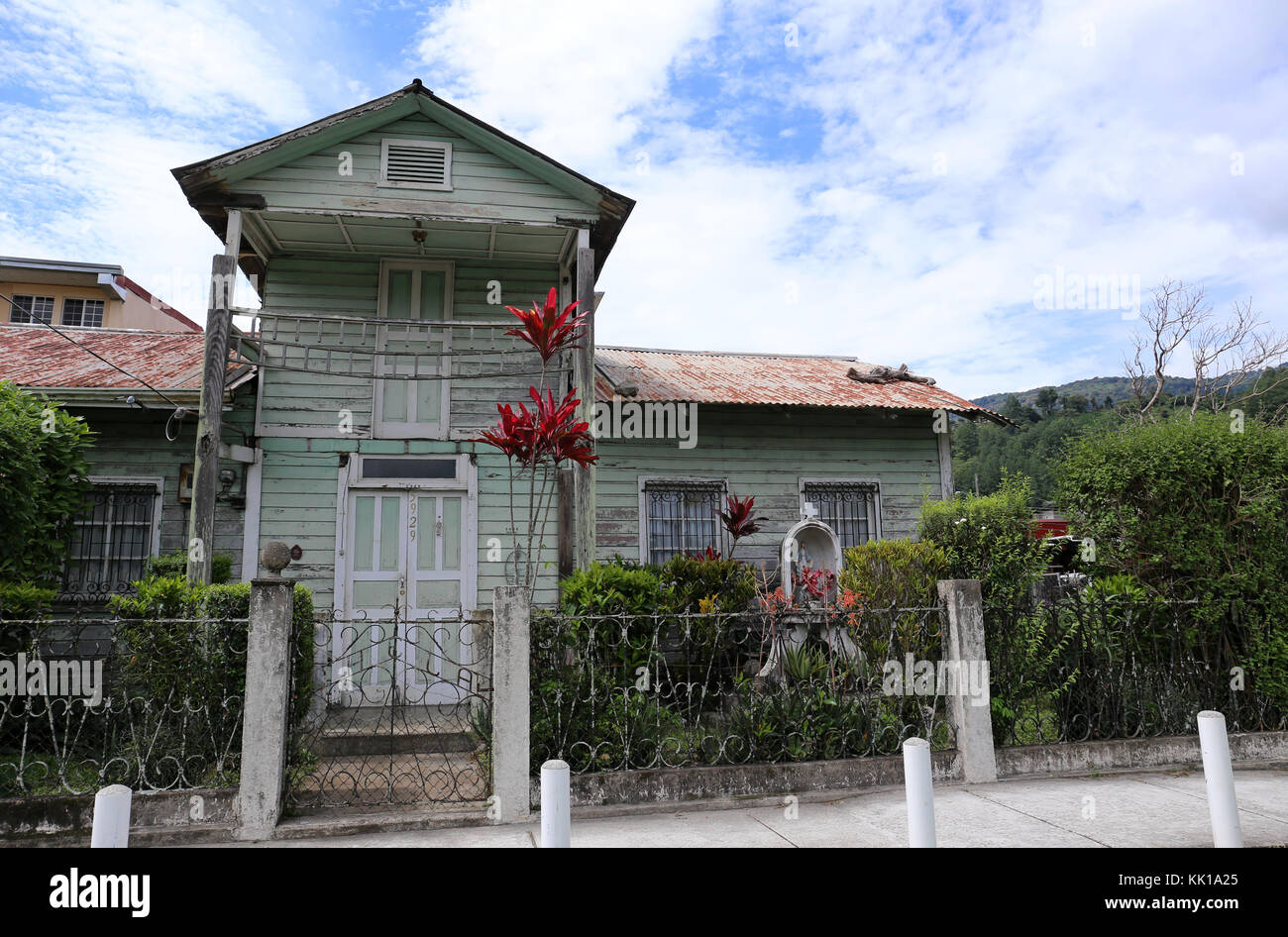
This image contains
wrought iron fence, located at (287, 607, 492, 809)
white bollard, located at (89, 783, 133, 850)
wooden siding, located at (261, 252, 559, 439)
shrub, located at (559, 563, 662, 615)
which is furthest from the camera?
wooden siding, located at (261, 252, 559, 439)

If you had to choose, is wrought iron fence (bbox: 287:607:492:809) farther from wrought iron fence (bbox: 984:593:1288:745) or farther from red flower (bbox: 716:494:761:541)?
wrought iron fence (bbox: 984:593:1288:745)

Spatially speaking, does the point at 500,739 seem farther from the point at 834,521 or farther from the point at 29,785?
the point at 834,521

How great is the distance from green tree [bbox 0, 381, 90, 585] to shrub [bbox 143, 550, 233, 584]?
31.8 inches

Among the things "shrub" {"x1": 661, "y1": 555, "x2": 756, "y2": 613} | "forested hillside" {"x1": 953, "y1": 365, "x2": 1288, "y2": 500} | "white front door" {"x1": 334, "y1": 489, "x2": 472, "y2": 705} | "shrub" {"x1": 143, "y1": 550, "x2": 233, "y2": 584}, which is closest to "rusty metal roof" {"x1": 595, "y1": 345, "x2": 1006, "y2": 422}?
"shrub" {"x1": 661, "y1": 555, "x2": 756, "y2": 613}

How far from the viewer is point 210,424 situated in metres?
7.84

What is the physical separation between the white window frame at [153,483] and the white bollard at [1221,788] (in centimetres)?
1020

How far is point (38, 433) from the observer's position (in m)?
7.30

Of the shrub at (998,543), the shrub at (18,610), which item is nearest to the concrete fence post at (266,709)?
the shrub at (18,610)

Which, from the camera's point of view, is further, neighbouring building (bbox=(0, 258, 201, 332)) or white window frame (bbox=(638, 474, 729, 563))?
neighbouring building (bbox=(0, 258, 201, 332))

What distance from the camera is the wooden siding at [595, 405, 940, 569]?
10422mm

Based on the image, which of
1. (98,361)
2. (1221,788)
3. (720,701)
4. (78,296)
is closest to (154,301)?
(78,296)

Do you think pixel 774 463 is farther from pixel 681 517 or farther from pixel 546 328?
pixel 546 328

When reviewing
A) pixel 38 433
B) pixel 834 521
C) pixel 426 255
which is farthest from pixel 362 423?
pixel 834 521

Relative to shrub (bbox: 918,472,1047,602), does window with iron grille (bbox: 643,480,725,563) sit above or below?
above
